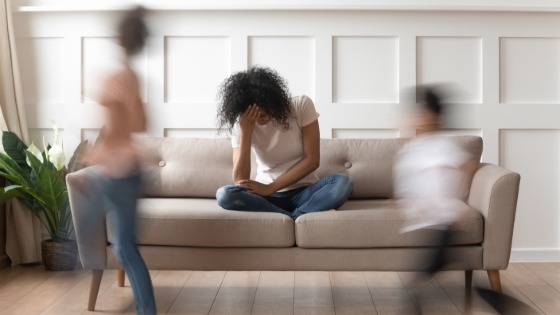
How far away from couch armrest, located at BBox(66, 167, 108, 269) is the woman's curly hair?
2.08 feet

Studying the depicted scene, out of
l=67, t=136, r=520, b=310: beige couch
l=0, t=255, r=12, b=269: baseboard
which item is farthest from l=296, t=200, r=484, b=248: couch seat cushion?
l=0, t=255, r=12, b=269: baseboard

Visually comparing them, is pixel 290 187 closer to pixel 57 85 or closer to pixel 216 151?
pixel 216 151

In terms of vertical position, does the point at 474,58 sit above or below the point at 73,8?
below

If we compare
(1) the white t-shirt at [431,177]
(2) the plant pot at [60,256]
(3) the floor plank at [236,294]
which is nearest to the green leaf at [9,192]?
(2) the plant pot at [60,256]

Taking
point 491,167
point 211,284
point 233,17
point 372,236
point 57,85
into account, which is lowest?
point 211,284

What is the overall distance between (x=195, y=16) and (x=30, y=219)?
140cm

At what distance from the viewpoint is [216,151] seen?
4062mm

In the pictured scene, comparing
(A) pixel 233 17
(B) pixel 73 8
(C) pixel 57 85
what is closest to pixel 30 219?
(C) pixel 57 85

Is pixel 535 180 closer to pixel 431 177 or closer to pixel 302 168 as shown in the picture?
pixel 302 168

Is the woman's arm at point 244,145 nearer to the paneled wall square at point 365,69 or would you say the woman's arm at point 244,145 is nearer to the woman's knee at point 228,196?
the woman's knee at point 228,196

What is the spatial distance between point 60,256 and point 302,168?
4.87 feet

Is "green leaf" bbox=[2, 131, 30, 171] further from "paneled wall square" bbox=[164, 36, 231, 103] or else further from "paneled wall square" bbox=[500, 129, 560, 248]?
"paneled wall square" bbox=[500, 129, 560, 248]

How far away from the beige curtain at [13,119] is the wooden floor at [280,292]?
0.13 m

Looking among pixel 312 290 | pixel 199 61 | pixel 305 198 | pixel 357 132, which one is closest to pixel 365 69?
pixel 357 132
